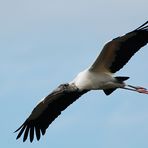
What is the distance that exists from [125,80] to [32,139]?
350 centimetres

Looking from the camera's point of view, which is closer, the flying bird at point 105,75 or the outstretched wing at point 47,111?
the flying bird at point 105,75

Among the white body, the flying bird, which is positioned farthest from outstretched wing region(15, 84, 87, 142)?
the white body

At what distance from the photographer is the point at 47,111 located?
2111 centimetres

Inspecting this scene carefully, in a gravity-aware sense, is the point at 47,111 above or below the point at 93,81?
above

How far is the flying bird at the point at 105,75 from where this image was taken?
18828 mm

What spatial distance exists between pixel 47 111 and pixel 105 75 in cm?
235

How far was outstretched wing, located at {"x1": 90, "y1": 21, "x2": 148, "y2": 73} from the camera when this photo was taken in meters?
18.8

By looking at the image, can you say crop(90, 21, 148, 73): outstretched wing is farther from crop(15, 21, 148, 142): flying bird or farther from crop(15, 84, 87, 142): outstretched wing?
crop(15, 84, 87, 142): outstretched wing

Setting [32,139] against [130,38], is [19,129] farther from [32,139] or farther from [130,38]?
[130,38]

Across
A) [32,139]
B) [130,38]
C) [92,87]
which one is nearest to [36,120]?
[32,139]

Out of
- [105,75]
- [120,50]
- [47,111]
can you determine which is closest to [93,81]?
[105,75]

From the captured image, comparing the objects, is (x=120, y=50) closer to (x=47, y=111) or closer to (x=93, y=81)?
(x=93, y=81)

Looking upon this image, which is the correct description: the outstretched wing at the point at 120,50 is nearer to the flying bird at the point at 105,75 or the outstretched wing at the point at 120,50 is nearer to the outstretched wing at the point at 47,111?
the flying bird at the point at 105,75

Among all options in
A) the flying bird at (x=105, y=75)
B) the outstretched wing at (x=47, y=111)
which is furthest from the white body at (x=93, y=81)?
the outstretched wing at (x=47, y=111)
